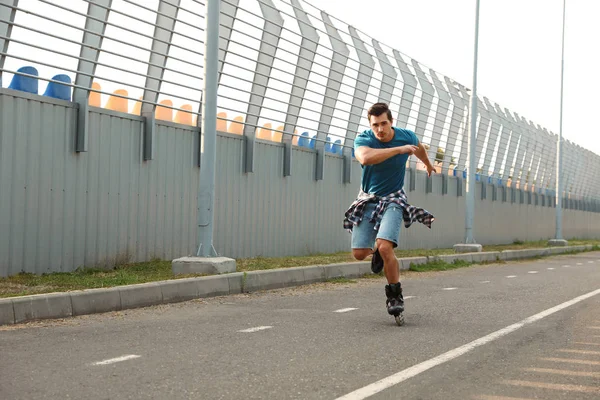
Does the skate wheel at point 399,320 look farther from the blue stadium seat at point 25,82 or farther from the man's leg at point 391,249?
the blue stadium seat at point 25,82

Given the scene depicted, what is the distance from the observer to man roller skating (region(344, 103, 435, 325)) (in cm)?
798

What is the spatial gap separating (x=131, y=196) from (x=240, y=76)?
3.57 m

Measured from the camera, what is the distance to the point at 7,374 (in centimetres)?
523

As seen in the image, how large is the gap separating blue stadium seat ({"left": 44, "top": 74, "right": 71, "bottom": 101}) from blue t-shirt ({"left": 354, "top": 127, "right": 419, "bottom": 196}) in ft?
17.3

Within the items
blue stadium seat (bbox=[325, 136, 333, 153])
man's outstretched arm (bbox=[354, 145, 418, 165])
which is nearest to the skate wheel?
man's outstretched arm (bbox=[354, 145, 418, 165])

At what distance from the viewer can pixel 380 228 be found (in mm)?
8055

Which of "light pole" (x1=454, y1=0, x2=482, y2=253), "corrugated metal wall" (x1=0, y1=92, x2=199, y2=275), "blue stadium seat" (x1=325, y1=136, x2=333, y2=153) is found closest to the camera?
"corrugated metal wall" (x1=0, y1=92, x2=199, y2=275)

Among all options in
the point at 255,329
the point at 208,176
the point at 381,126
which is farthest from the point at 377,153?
the point at 208,176

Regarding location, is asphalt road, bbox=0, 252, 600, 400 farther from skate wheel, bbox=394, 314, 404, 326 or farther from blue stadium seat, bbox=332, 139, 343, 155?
blue stadium seat, bbox=332, 139, 343, 155

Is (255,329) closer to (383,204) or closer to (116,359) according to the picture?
(383,204)

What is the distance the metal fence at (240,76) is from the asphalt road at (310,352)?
154 inches

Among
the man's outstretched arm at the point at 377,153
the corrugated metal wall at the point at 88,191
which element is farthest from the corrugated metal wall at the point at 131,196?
the man's outstretched arm at the point at 377,153

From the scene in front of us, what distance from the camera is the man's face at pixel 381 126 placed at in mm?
8008

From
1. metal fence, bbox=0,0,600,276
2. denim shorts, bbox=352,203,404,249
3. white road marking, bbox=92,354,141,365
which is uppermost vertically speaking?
metal fence, bbox=0,0,600,276
